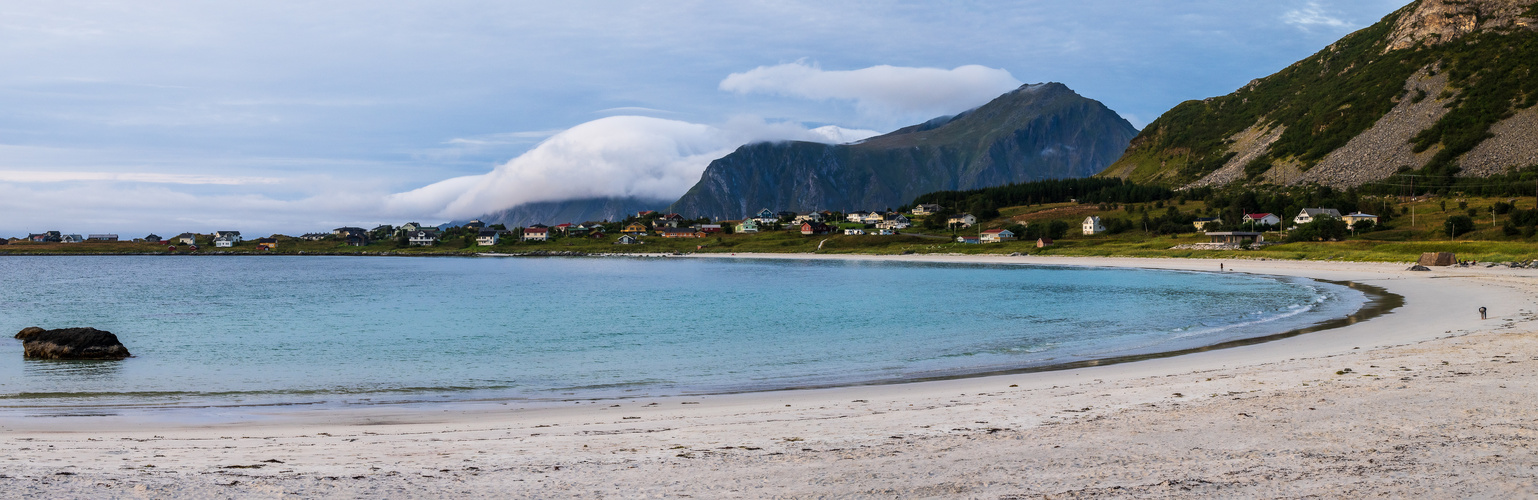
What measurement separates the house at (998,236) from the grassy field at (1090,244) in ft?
19.8

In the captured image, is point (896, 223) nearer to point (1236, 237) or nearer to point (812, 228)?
point (812, 228)

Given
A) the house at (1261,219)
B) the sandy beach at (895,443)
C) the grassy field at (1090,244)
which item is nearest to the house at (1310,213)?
the house at (1261,219)

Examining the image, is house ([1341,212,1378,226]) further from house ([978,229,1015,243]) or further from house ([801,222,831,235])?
house ([801,222,831,235])

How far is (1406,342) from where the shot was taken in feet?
69.4

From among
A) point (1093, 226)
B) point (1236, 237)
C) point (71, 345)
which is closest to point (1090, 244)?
point (1236, 237)

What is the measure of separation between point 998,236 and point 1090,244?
25.7 meters

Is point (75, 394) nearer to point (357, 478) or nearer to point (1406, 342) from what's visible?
point (357, 478)

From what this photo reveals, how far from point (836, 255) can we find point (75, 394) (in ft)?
421

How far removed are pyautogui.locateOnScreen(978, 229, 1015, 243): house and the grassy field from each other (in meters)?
6.03

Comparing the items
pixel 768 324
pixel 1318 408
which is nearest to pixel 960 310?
pixel 768 324

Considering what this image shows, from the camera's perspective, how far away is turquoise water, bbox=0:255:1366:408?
18.1 meters

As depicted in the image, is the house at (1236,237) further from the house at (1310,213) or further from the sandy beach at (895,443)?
the sandy beach at (895,443)

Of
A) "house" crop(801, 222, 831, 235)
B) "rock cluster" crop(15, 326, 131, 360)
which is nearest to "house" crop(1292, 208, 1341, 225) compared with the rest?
"house" crop(801, 222, 831, 235)

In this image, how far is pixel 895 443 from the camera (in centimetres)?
1020
